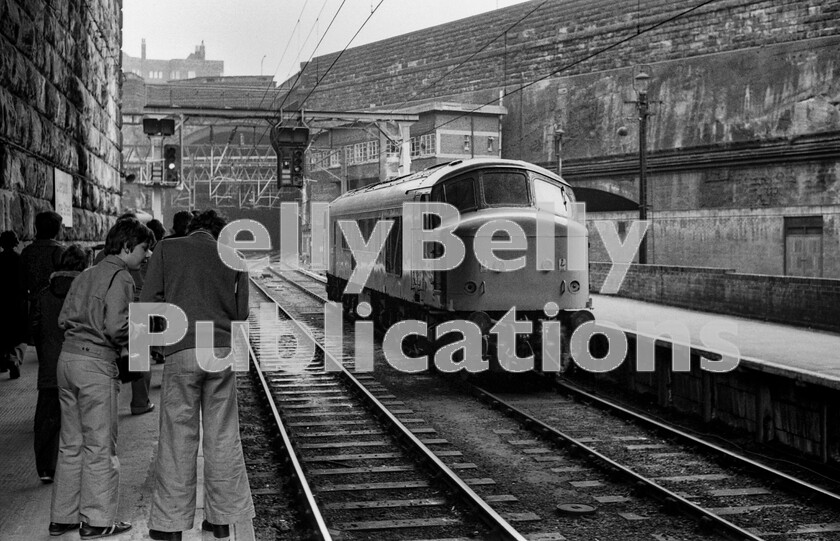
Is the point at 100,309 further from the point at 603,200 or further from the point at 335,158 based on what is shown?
the point at 335,158

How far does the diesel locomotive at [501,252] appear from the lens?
39.4 ft

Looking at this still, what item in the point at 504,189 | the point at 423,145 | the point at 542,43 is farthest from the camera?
the point at 423,145

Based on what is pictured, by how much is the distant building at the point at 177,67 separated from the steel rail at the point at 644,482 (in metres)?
113

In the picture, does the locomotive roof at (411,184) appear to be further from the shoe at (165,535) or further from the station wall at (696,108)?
the station wall at (696,108)

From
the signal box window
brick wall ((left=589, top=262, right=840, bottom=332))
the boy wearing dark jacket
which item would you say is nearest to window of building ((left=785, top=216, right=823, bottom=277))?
brick wall ((left=589, top=262, right=840, bottom=332))

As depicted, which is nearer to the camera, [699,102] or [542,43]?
[699,102]

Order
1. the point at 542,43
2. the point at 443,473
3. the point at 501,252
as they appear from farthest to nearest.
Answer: the point at 542,43 → the point at 501,252 → the point at 443,473

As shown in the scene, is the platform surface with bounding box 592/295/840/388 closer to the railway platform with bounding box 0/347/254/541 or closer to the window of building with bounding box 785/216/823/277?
the railway platform with bounding box 0/347/254/541

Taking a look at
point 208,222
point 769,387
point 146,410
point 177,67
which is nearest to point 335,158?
point 146,410

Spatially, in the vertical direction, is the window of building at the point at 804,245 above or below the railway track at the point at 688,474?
above

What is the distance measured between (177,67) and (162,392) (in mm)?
123011

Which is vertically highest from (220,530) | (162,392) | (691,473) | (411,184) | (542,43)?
(542,43)

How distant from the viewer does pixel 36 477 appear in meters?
6.60

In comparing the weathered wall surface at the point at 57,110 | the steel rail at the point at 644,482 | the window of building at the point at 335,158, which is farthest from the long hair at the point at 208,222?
the window of building at the point at 335,158
